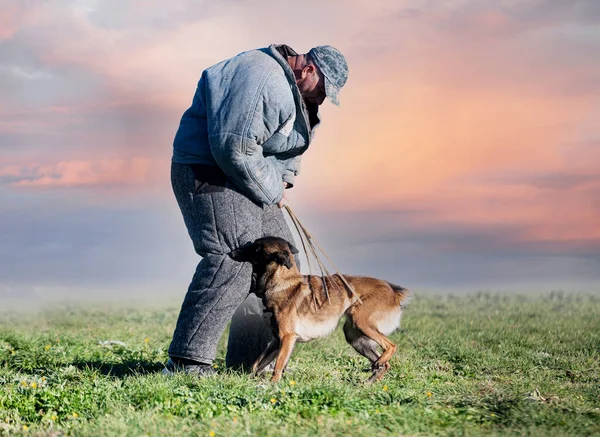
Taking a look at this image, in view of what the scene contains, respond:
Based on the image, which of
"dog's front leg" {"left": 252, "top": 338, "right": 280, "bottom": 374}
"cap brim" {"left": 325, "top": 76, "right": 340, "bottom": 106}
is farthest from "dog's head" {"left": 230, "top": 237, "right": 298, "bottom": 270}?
"cap brim" {"left": 325, "top": 76, "right": 340, "bottom": 106}

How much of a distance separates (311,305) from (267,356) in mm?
627

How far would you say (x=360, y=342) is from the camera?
7230 mm

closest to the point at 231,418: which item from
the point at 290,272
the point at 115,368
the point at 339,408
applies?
the point at 339,408

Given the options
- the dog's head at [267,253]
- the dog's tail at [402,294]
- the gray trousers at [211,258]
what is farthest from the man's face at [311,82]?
the dog's tail at [402,294]

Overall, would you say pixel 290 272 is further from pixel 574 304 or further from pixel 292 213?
pixel 574 304

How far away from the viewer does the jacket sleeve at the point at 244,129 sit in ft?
19.7

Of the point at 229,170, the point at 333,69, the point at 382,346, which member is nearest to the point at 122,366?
the point at 382,346

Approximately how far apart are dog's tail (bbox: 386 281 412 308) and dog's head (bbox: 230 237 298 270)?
1302 mm

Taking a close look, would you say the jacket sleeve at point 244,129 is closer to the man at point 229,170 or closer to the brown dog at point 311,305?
the man at point 229,170

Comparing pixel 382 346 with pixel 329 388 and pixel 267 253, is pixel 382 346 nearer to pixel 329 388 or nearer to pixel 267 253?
pixel 267 253

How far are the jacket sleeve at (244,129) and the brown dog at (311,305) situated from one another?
0.71 meters

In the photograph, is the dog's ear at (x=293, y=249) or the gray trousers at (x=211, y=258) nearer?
the gray trousers at (x=211, y=258)

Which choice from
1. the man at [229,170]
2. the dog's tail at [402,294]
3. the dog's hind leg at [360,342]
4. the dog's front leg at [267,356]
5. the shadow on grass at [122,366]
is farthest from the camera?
the shadow on grass at [122,366]

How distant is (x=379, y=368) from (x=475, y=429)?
2.39 metres
